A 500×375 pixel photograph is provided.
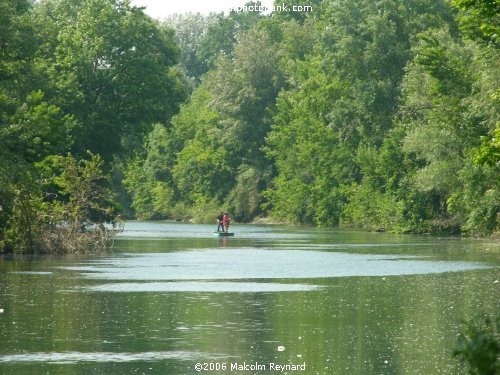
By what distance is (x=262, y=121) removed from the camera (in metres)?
117

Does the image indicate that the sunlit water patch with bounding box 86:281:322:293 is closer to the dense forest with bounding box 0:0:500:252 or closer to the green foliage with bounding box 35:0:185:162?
the dense forest with bounding box 0:0:500:252

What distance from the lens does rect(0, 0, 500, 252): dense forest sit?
47969 mm

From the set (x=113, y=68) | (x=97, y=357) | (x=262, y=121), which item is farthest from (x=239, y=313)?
(x=262, y=121)

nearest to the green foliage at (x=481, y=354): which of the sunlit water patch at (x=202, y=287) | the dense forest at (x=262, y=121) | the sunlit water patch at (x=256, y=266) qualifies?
Answer: the dense forest at (x=262, y=121)

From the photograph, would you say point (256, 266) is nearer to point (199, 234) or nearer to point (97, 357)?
point (97, 357)

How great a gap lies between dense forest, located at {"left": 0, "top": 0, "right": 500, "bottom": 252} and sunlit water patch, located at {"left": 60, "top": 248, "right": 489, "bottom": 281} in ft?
15.3

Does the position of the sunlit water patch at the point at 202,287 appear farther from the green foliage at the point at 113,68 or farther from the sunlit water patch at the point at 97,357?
the green foliage at the point at 113,68

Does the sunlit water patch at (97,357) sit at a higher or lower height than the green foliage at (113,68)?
lower

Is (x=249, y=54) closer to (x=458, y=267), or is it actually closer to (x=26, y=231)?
(x=26, y=231)

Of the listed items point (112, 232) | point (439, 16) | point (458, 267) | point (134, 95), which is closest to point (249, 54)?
point (439, 16)

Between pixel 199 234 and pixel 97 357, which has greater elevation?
pixel 199 234

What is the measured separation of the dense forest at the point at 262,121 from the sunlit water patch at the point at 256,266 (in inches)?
184

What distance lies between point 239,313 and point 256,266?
17257 mm

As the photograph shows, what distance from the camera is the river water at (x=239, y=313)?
1769 centimetres
